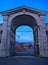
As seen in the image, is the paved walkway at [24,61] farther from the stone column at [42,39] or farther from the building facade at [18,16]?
the building facade at [18,16]

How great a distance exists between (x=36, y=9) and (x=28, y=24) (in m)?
7.71

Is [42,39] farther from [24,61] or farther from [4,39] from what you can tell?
[24,61]

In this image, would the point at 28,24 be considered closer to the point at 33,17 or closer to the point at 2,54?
the point at 33,17

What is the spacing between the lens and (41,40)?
34594 millimetres

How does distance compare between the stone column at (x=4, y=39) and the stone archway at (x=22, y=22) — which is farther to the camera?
the stone archway at (x=22, y=22)

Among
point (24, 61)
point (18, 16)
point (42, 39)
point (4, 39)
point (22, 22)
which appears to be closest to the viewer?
point (24, 61)

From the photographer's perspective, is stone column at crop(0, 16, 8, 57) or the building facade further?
the building facade

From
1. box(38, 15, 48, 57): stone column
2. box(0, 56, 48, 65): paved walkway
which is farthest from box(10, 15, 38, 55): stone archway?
box(0, 56, 48, 65): paved walkway

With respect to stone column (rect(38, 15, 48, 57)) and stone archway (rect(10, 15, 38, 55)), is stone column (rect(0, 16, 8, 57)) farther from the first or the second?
stone column (rect(38, 15, 48, 57))

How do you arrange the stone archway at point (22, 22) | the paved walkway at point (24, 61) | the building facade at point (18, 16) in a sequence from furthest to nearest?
the stone archway at point (22, 22), the building facade at point (18, 16), the paved walkway at point (24, 61)

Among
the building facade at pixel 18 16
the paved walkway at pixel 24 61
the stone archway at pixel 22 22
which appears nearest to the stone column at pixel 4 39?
the building facade at pixel 18 16

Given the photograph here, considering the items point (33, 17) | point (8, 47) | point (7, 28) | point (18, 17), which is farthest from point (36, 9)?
point (8, 47)

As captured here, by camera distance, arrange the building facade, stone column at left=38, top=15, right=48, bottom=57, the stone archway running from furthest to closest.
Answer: the stone archway
the building facade
stone column at left=38, top=15, right=48, bottom=57

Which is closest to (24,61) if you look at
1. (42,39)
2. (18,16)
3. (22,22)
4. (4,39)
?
(42,39)
